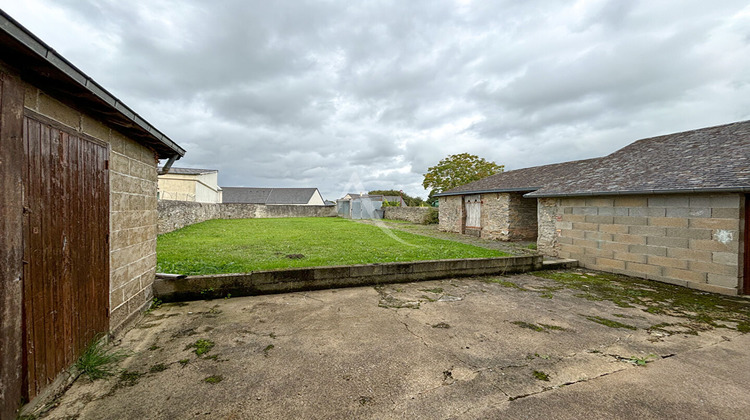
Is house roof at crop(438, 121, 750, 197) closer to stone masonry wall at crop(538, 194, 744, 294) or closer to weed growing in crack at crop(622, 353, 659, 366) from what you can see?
stone masonry wall at crop(538, 194, 744, 294)

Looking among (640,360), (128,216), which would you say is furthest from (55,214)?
(640,360)

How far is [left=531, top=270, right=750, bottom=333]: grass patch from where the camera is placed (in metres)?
4.06

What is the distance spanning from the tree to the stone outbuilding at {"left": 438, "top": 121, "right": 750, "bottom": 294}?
70.1ft

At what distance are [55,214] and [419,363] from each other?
3398mm

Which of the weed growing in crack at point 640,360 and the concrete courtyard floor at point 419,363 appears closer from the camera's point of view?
the concrete courtyard floor at point 419,363

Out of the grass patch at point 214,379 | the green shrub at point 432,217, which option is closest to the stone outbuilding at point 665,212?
the grass patch at point 214,379

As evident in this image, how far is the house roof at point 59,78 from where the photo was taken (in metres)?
1.61

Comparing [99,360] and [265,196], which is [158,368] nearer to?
[99,360]

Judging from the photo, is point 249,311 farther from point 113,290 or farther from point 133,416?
point 133,416

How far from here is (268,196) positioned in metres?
43.0

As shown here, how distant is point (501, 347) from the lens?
308 cm

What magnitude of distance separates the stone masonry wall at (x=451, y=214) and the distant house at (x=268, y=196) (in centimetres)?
2805

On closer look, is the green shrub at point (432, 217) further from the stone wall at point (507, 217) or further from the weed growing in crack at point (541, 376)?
the weed growing in crack at point (541, 376)

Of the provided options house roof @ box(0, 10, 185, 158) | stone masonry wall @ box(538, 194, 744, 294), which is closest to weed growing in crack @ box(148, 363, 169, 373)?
house roof @ box(0, 10, 185, 158)
